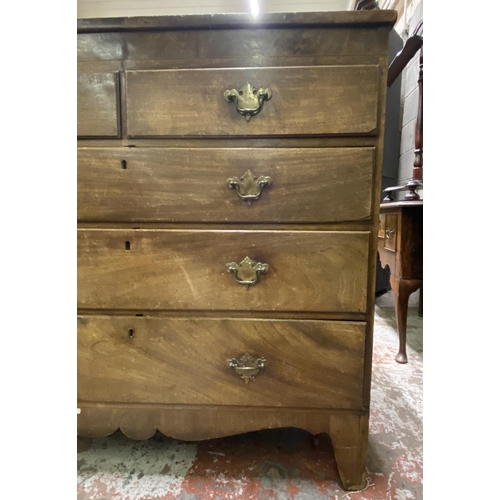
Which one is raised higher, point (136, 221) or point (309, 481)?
point (136, 221)

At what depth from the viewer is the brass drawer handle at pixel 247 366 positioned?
686 millimetres

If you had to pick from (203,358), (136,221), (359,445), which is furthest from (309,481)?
(136,221)

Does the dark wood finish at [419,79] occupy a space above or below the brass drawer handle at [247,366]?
above

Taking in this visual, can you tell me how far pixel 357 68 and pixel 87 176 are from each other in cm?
63

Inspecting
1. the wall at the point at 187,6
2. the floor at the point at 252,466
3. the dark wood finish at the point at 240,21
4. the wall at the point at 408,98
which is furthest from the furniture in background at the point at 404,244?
the wall at the point at 187,6

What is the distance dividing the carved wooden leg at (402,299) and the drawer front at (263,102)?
809mm

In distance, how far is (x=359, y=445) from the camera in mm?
699

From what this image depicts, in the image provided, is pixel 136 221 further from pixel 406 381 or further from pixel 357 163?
pixel 406 381

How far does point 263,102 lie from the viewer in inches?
24.9

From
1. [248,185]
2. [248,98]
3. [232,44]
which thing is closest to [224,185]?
[248,185]

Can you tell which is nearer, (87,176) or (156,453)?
(87,176)

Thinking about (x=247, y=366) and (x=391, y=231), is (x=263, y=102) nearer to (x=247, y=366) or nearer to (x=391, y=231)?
(x=247, y=366)

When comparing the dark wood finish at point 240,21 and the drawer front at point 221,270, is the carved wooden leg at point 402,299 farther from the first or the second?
the dark wood finish at point 240,21

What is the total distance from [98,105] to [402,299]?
1249 mm
